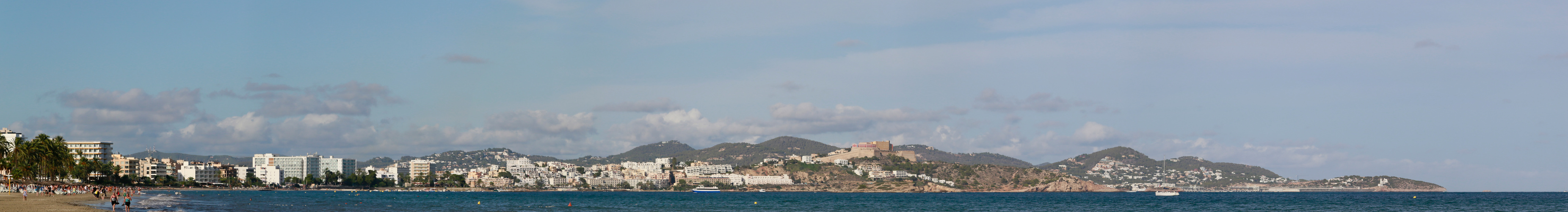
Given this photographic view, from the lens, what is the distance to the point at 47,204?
68.7m

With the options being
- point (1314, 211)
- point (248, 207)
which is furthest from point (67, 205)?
point (1314, 211)

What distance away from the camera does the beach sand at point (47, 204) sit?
58188 mm

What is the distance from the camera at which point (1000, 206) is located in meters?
110

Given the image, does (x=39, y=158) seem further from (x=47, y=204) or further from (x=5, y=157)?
(x=47, y=204)

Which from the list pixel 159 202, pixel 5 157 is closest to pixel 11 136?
pixel 5 157

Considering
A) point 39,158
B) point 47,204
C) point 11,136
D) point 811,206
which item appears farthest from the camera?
point 11,136

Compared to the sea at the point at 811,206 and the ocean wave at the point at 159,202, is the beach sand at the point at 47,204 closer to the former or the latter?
the ocean wave at the point at 159,202

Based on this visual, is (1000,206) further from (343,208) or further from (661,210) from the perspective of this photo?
(343,208)

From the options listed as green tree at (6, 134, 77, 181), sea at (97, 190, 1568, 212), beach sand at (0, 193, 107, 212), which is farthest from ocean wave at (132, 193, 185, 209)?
green tree at (6, 134, 77, 181)

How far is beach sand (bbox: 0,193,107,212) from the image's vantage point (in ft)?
191

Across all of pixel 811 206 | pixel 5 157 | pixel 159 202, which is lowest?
pixel 811 206

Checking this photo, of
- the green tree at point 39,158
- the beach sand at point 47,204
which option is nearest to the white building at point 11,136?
the green tree at point 39,158

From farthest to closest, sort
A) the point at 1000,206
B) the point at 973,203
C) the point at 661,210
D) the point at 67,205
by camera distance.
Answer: the point at 973,203 → the point at 1000,206 → the point at 661,210 → the point at 67,205

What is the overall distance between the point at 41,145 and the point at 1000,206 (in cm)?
9708
